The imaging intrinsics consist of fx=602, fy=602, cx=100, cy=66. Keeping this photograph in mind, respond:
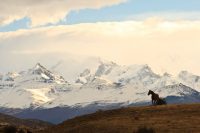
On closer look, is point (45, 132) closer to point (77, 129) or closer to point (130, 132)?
point (77, 129)

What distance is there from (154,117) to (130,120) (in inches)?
138

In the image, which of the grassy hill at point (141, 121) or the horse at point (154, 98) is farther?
the horse at point (154, 98)

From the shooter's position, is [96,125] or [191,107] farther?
[191,107]

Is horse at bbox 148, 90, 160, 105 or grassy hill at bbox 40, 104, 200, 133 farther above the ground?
horse at bbox 148, 90, 160, 105

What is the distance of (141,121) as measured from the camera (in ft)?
261

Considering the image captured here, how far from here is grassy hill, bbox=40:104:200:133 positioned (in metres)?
73.9

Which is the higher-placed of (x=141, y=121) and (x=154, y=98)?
(x=154, y=98)

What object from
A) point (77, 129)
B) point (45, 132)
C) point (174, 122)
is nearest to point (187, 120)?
point (174, 122)

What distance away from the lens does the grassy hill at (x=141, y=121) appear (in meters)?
73.9

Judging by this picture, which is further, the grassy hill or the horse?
the horse

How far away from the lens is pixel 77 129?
80188 millimetres

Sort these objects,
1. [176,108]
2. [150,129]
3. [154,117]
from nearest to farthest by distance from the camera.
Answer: [150,129], [154,117], [176,108]

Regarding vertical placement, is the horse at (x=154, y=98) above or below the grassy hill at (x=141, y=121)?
above

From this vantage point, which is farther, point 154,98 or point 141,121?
point 154,98
